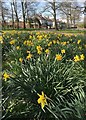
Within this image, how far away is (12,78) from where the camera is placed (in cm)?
313

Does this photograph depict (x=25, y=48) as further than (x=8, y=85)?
Yes

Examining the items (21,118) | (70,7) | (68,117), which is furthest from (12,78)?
(70,7)

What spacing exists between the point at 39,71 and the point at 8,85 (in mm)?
494

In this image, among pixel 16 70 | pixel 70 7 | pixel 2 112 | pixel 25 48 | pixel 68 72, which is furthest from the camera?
pixel 70 7

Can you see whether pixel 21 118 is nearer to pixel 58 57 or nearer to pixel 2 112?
pixel 2 112

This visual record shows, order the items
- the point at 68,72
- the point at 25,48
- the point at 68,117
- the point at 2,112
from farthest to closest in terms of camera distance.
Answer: the point at 25,48, the point at 68,72, the point at 2,112, the point at 68,117

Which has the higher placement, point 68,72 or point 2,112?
point 68,72

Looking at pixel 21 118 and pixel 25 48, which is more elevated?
pixel 25 48

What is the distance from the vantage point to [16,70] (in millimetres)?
3904

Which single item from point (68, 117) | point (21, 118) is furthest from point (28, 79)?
point (68, 117)

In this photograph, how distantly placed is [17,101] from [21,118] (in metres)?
0.26

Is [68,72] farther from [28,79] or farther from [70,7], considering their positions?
[70,7]

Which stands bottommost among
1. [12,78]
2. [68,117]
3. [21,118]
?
[21,118]

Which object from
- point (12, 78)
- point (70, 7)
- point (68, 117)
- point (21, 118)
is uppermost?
point (70, 7)
